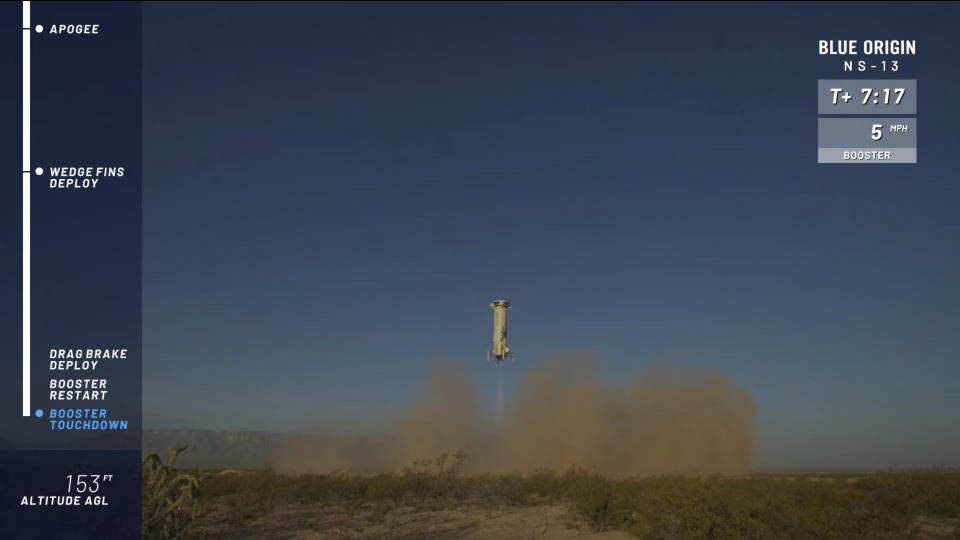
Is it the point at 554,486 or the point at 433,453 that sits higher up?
the point at 554,486

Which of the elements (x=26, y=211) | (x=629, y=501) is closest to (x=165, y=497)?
(x=26, y=211)

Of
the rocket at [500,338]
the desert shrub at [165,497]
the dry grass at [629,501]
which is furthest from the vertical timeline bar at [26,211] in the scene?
the rocket at [500,338]

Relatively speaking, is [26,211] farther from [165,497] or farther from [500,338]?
[500,338]

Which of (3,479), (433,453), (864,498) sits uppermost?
(864,498)

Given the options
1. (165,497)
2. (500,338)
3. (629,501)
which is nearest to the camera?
(165,497)

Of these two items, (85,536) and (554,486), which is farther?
(554,486)

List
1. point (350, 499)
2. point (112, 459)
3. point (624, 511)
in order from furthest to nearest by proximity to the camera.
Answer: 1. point (350, 499)
2. point (624, 511)
3. point (112, 459)

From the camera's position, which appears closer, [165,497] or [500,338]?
[165,497]

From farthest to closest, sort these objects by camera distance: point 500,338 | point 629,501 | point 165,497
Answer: point 500,338 < point 629,501 < point 165,497

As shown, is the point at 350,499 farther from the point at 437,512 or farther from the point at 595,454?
the point at 595,454

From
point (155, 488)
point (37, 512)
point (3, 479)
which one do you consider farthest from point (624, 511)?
point (3, 479)

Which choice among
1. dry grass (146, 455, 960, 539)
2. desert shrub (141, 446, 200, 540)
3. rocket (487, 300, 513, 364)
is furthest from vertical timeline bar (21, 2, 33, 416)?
rocket (487, 300, 513, 364)
